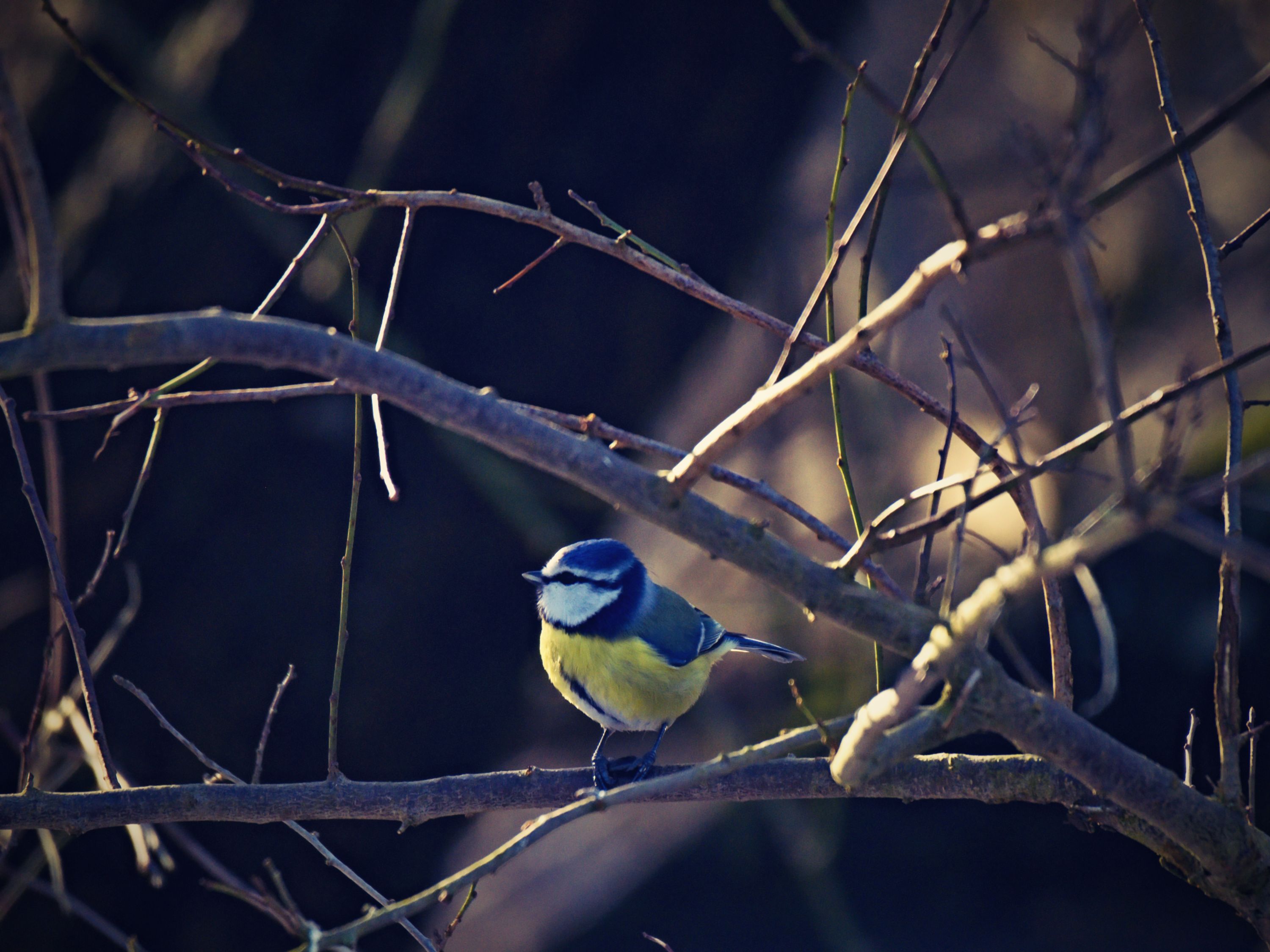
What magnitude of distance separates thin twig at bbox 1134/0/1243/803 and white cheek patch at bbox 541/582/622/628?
148 centimetres

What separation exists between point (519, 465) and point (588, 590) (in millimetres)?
1782

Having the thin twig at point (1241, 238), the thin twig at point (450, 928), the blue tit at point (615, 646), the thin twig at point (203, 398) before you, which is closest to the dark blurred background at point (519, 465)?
the thin twig at point (1241, 238)

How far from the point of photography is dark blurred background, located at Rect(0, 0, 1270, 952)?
359cm

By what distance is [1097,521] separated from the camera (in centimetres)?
104

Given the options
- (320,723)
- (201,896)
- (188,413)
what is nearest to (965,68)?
(188,413)

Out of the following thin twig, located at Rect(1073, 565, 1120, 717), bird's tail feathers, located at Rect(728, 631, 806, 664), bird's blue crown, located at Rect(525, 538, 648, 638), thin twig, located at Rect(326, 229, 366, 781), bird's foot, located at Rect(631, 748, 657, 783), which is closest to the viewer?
thin twig, located at Rect(1073, 565, 1120, 717)

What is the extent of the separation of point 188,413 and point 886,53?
4745mm

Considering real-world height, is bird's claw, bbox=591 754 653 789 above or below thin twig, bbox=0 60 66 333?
below

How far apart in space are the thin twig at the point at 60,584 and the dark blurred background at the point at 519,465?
2.06 metres

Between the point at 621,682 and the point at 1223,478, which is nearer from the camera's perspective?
the point at 1223,478

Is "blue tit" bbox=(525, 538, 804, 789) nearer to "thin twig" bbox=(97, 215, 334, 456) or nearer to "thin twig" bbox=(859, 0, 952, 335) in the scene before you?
"thin twig" bbox=(97, 215, 334, 456)

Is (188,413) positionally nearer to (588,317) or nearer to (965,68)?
(588,317)

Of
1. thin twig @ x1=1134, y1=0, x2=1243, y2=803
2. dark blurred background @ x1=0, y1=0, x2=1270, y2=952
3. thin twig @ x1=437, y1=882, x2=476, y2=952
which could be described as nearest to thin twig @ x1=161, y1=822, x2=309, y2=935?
thin twig @ x1=437, y1=882, x2=476, y2=952

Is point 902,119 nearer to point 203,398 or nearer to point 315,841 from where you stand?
point 203,398
